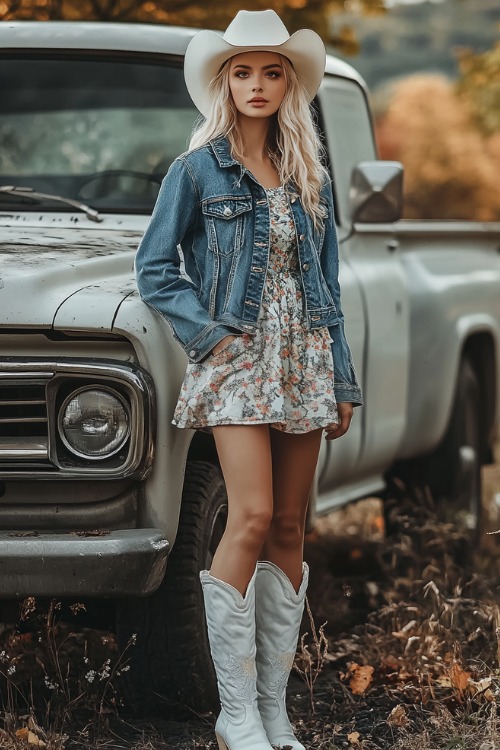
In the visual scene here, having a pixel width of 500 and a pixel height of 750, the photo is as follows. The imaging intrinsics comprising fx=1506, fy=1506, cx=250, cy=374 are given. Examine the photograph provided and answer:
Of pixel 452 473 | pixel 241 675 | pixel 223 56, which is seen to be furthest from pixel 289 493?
pixel 452 473

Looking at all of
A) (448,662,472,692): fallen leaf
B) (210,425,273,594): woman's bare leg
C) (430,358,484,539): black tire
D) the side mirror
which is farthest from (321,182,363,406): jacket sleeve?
(430,358,484,539): black tire

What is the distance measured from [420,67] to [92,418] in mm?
72355

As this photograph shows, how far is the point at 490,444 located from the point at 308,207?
11.5ft

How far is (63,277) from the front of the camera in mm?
3756

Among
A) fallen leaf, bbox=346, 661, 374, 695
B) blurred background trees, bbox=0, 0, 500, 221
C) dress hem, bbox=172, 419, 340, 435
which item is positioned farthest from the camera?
blurred background trees, bbox=0, 0, 500, 221

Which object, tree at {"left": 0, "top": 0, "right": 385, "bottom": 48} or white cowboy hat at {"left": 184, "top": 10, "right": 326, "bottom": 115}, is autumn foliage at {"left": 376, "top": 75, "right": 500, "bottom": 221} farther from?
white cowboy hat at {"left": 184, "top": 10, "right": 326, "bottom": 115}

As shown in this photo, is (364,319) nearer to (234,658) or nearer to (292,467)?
(292,467)

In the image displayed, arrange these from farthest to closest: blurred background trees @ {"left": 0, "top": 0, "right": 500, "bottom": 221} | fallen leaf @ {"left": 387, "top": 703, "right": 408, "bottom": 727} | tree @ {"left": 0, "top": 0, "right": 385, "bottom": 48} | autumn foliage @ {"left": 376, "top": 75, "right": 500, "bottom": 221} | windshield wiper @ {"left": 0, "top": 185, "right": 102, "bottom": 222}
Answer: autumn foliage @ {"left": 376, "top": 75, "right": 500, "bottom": 221} → blurred background trees @ {"left": 0, "top": 0, "right": 500, "bottom": 221} → tree @ {"left": 0, "top": 0, "right": 385, "bottom": 48} → windshield wiper @ {"left": 0, "top": 185, "right": 102, "bottom": 222} → fallen leaf @ {"left": 387, "top": 703, "right": 408, "bottom": 727}

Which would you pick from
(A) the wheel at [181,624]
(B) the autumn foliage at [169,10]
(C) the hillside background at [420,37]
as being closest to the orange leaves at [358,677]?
(A) the wheel at [181,624]

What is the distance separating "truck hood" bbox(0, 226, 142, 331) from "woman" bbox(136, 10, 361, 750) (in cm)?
16

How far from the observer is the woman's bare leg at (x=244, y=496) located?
138 inches

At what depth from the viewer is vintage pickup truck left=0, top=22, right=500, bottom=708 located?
11.7 ft

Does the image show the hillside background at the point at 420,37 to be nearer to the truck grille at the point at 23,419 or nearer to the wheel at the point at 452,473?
the wheel at the point at 452,473

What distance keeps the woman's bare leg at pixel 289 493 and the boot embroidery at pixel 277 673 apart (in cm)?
19
